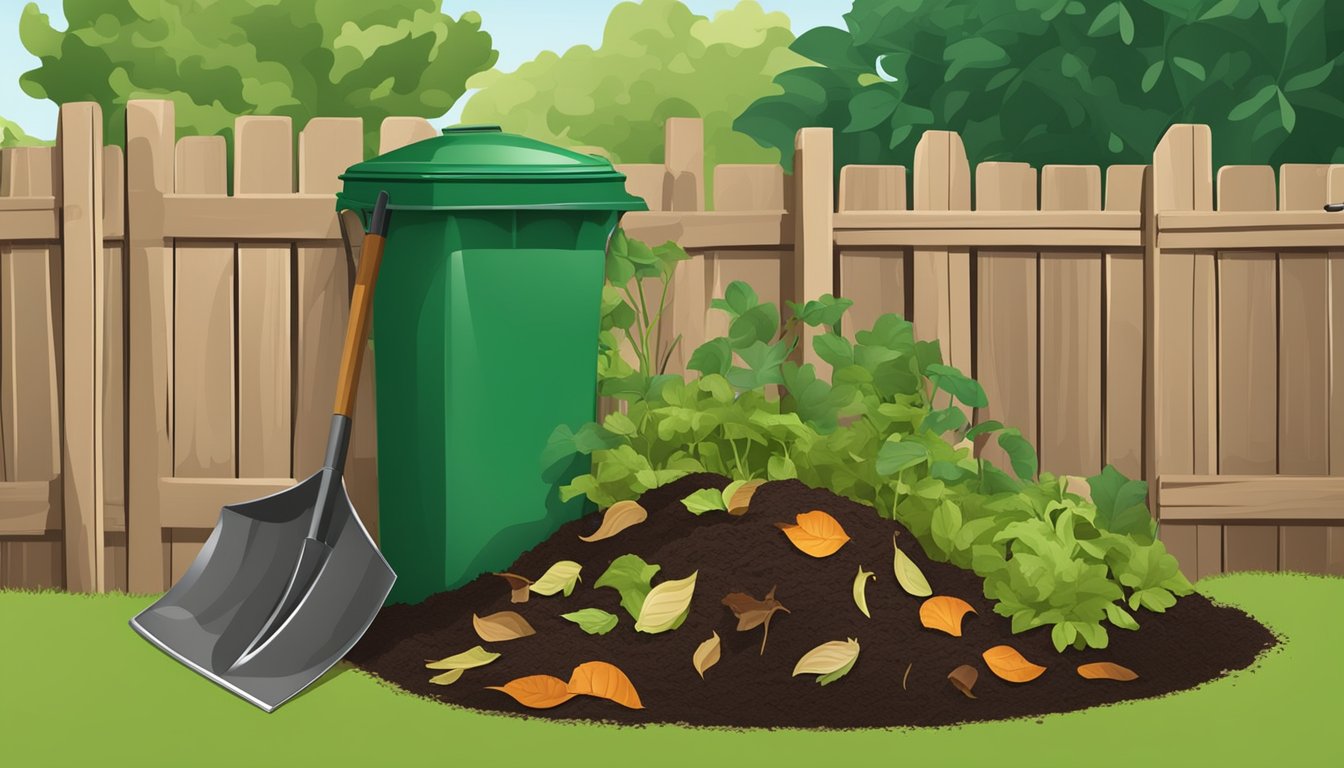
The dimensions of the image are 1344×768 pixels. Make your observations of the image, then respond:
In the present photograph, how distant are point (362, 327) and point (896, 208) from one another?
196cm

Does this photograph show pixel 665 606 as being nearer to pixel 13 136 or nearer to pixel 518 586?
pixel 518 586

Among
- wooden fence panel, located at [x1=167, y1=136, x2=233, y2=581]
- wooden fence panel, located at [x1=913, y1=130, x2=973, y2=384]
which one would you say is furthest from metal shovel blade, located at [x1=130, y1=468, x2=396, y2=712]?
wooden fence panel, located at [x1=913, y1=130, x2=973, y2=384]

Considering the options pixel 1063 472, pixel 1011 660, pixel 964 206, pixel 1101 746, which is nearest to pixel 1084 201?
pixel 964 206

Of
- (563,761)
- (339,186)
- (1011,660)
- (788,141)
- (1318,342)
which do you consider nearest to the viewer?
(563,761)

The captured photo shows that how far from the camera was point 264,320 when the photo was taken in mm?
5129

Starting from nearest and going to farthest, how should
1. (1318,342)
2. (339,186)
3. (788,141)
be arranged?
(339,186)
(1318,342)
(788,141)

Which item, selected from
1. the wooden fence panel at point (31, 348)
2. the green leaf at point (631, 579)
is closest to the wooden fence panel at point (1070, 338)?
the green leaf at point (631, 579)

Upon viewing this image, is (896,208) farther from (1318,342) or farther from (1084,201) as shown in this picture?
(1318,342)

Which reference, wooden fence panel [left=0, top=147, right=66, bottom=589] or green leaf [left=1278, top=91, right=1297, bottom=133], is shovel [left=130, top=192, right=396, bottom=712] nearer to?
wooden fence panel [left=0, top=147, right=66, bottom=589]

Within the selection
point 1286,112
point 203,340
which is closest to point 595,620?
point 203,340

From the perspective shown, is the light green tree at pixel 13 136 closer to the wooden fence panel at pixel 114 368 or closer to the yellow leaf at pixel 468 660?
the wooden fence panel at pixel 114 368

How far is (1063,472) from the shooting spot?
214 inches

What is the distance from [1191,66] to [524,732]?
7.79 m

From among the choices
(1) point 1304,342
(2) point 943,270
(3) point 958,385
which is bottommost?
(3) point 958,385
